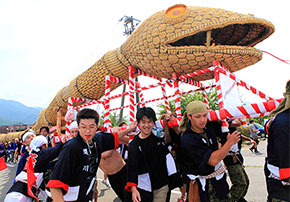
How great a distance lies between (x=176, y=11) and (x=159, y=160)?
2504 millimetres

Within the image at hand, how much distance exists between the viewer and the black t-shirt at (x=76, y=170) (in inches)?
59.5

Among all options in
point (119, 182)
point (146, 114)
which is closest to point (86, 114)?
point (146, 114)

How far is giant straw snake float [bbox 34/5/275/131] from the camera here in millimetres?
3166

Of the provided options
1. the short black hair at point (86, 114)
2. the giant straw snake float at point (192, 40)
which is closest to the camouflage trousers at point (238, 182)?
the giant straw snake float at point (192, 40)

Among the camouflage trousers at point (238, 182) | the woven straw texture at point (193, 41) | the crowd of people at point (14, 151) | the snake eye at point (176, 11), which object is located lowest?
the crowd of people at point (14, 151)

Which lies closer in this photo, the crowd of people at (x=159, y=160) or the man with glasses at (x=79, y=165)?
the crowd of people at (x=159, y=160)

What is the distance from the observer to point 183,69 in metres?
3.69

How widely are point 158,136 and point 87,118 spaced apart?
74 centimetres

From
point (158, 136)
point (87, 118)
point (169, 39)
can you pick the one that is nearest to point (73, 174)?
point (87, 118)

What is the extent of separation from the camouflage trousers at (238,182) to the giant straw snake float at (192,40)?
5.68 ft

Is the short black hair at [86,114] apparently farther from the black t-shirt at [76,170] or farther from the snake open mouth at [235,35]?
the snake open mouth at [235,35]

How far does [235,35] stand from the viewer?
378cm

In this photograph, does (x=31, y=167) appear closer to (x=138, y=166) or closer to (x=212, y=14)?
(x=138, y=166)

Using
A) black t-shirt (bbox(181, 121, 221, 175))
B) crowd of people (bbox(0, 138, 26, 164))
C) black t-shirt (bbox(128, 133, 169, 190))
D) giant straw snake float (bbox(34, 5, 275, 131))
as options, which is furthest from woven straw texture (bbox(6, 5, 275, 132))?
→ crowd of people (bbox(0, 138, 26, 164))
